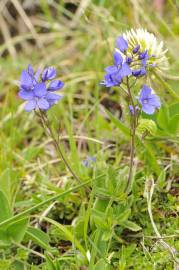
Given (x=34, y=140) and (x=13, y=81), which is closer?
(x=34, y=140)

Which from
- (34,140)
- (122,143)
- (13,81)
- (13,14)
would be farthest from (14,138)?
(13,14)

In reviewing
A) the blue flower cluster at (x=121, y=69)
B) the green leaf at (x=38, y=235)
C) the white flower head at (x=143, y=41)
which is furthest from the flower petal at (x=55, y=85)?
the green leaf at (x=38, y=235)

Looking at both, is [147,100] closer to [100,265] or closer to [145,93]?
[145,93]

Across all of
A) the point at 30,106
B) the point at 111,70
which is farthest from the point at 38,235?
the point at 111,70

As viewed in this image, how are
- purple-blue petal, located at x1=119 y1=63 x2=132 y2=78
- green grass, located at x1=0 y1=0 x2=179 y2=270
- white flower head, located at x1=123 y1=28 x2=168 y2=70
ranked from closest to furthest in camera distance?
purple-blue petal, located at x1=119 y1=63 x2=132 y2=78 → green grass, located at x1=0 y1=0 x2=179 y2=270 → white flower head, located at x1=123 y1=28 x2=168 y2=70

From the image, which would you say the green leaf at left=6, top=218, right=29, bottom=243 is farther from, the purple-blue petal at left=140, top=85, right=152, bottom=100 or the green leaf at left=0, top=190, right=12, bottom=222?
the purple-blue petal at left=140, top=85, right=152, bottom=100

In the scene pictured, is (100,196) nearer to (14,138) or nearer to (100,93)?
(14,138)

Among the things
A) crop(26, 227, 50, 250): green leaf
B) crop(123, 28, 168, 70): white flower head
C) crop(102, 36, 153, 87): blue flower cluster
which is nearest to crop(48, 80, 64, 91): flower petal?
crop(102, 36, 153, 87): blue flower cluster
